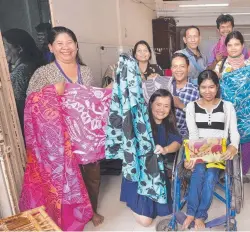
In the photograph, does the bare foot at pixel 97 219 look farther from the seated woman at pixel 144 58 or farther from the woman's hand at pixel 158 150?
the seated woman at pixel 144 58

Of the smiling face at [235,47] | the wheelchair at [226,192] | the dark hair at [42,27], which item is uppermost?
the dark hair at [42,27]

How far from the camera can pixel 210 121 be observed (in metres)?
1.95

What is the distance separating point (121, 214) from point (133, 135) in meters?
0.75

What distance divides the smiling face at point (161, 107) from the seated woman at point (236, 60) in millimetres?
541

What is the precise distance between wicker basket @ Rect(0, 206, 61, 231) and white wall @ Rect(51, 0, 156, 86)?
167cm

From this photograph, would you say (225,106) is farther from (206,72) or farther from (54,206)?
(54,206)

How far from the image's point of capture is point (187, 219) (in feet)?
6.02

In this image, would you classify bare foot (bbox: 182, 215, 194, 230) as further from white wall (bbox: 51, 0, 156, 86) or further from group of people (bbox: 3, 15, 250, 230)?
white wall (bbox: 51, 0, 156, 86)

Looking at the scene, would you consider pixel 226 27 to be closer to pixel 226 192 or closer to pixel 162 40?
pixel 226 192

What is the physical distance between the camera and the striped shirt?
193 centimetres

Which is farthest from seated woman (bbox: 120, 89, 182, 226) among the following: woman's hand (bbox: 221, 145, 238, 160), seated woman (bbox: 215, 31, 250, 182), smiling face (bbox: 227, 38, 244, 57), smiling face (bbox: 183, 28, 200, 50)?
smiling face (bbox: 183, 28, 200, 50)

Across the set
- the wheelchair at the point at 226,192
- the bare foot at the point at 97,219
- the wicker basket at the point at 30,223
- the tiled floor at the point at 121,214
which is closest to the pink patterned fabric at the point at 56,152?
the bare foot at the point at 97,219

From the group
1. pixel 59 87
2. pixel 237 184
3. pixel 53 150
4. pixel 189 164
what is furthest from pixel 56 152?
pixel 237 184

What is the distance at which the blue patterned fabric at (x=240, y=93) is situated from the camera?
6.81ft
